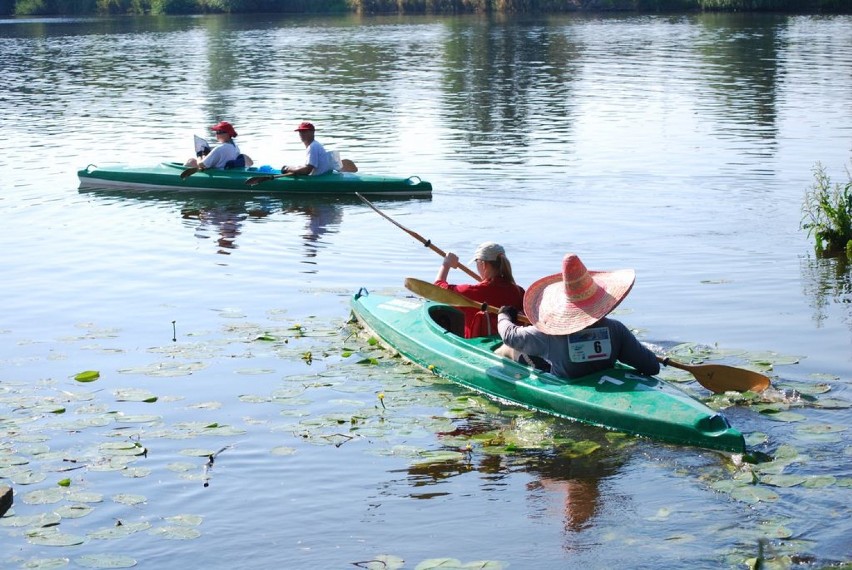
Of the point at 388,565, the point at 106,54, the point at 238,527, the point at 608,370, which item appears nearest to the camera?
the point at 388,565

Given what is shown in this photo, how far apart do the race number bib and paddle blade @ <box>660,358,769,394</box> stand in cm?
49

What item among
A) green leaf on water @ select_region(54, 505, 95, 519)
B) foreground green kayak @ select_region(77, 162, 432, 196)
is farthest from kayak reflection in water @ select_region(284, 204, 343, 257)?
green leaf on water @ select_region(54, 505, 95, 519)

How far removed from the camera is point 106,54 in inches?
1799

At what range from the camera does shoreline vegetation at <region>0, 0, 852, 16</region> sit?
5492 cm

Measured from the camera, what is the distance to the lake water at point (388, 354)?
6.41m

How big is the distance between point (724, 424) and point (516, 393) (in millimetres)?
1584

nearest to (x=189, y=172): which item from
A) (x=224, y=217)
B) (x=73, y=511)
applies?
(x=224, y=217)

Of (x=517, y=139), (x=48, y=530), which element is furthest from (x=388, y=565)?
(x=517, y=139)

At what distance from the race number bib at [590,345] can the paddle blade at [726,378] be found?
49cm

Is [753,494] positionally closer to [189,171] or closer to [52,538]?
[52,538]

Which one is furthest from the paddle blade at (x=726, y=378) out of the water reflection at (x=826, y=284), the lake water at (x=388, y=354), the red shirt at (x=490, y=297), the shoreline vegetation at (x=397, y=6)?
the shoreline vegetation at (x=397, y=6)

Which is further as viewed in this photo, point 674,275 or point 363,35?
point 363,35

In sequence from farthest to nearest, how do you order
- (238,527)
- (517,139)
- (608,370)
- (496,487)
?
(517,139)
(608,370)
(496,487)
(238,527)

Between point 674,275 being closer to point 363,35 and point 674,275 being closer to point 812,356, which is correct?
point 812,356
